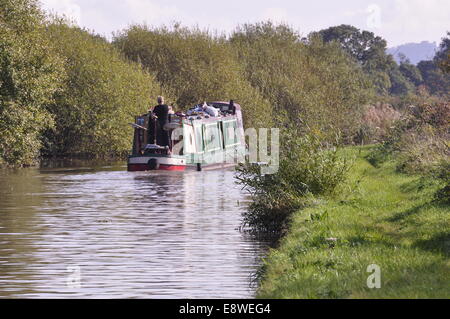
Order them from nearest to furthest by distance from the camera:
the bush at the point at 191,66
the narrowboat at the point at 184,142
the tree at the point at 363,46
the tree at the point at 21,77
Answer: the tree at the point at 21,77 < the narrowboat at the point at 184,142 < the bush at the point at 191,66 < the tree at the point at 363,46

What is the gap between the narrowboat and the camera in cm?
3947

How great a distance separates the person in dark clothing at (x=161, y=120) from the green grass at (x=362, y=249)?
17.5m

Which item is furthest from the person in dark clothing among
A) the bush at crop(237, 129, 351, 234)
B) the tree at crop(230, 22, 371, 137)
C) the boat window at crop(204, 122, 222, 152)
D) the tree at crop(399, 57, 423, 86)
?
the tree at crop(399, 57, 423, 86)

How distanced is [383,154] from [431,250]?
23.0m

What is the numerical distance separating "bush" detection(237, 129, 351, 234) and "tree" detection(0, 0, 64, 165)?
20087mm

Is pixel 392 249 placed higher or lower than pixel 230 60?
lower

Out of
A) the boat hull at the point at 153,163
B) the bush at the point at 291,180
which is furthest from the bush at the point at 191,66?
the bush at the point at 291,180

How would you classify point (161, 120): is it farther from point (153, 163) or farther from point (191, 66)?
point (191, 66)

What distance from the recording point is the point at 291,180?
20172mm

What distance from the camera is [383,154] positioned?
3634 centimetres

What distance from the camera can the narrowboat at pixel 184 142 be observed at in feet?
129

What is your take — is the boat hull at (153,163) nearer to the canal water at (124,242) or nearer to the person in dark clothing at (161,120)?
the person in dark clothing at (161,120)
